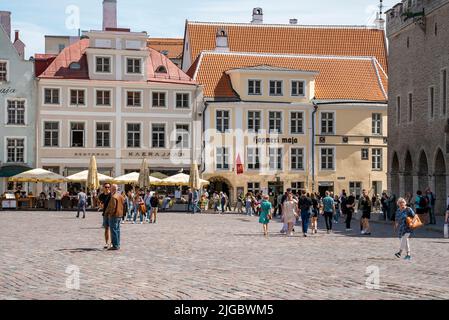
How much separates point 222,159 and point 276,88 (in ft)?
20.0

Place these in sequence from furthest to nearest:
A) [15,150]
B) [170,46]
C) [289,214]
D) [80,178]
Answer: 1. [170,46]
2. [15,150]
3. [80,178]
4. [289,214]

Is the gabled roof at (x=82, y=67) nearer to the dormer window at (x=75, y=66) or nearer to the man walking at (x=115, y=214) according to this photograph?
the dormer window at (x=75, y=66)

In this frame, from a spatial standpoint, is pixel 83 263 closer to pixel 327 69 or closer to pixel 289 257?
pixel 289 257

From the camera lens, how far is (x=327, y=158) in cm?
6775

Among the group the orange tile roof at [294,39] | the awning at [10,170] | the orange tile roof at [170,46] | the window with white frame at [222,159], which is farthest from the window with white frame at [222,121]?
the orange tile roof at [170,46]

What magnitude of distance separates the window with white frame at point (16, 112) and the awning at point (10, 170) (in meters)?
2.94

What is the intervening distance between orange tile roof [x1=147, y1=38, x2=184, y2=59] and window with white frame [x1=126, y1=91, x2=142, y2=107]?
24911 millimetres

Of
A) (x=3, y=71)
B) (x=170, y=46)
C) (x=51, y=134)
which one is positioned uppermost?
(x=170, y=46)

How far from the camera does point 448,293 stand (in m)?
15.1

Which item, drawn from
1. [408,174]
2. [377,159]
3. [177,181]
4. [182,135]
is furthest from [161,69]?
[408,174]

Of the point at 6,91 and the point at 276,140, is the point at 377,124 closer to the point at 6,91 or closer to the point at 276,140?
the point at 276,140

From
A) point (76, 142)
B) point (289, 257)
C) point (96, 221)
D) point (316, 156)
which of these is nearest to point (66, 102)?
point (76, 142)

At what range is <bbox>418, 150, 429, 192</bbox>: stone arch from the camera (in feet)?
165

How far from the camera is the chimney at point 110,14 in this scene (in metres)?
71.5
